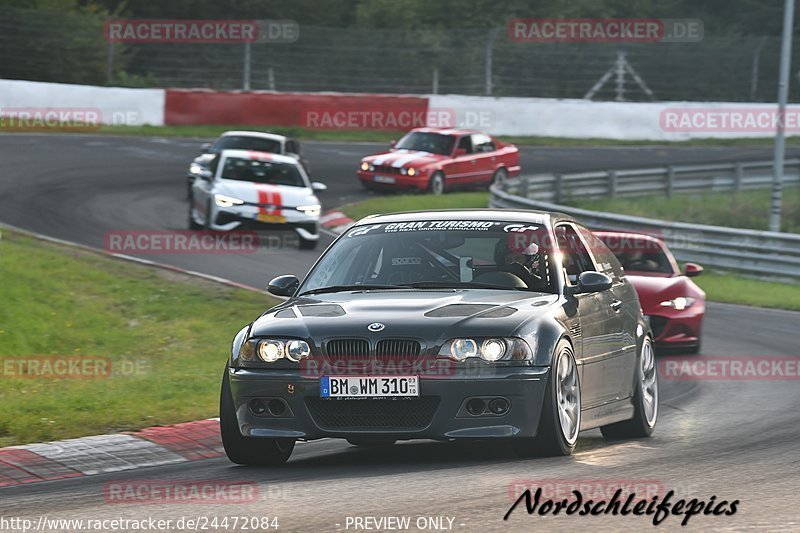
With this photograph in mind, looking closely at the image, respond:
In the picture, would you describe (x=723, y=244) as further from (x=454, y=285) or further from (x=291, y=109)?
(x=291, y=109)

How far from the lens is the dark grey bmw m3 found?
303 inches

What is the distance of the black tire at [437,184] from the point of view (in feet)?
106

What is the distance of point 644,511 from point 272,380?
2328mm

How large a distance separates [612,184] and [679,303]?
17.0m

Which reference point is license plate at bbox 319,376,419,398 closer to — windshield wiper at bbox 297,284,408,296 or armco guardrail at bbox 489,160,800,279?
windshield wiper at bbox 297,284,408,296

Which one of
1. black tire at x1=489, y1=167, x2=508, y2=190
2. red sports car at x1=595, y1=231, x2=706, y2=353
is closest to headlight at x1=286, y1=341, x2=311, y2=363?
red sports car at x1=595, y1=231, x2=706, y2=353

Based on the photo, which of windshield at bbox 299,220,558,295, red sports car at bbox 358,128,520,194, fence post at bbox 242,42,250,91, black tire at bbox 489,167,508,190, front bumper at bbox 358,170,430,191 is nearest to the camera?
windshield at bbox 299,220,558,295

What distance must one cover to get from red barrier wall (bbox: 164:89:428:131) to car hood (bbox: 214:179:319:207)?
1661cm

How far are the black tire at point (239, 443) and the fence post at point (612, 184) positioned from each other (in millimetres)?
24609

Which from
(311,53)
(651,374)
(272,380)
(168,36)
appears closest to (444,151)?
(311,53)

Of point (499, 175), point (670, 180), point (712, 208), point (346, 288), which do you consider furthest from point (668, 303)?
point (499, 175)

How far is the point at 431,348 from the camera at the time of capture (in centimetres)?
766

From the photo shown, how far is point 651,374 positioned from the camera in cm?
1008

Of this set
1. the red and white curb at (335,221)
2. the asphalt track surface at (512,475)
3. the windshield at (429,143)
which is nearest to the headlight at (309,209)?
the red and white curb at (335,221)
